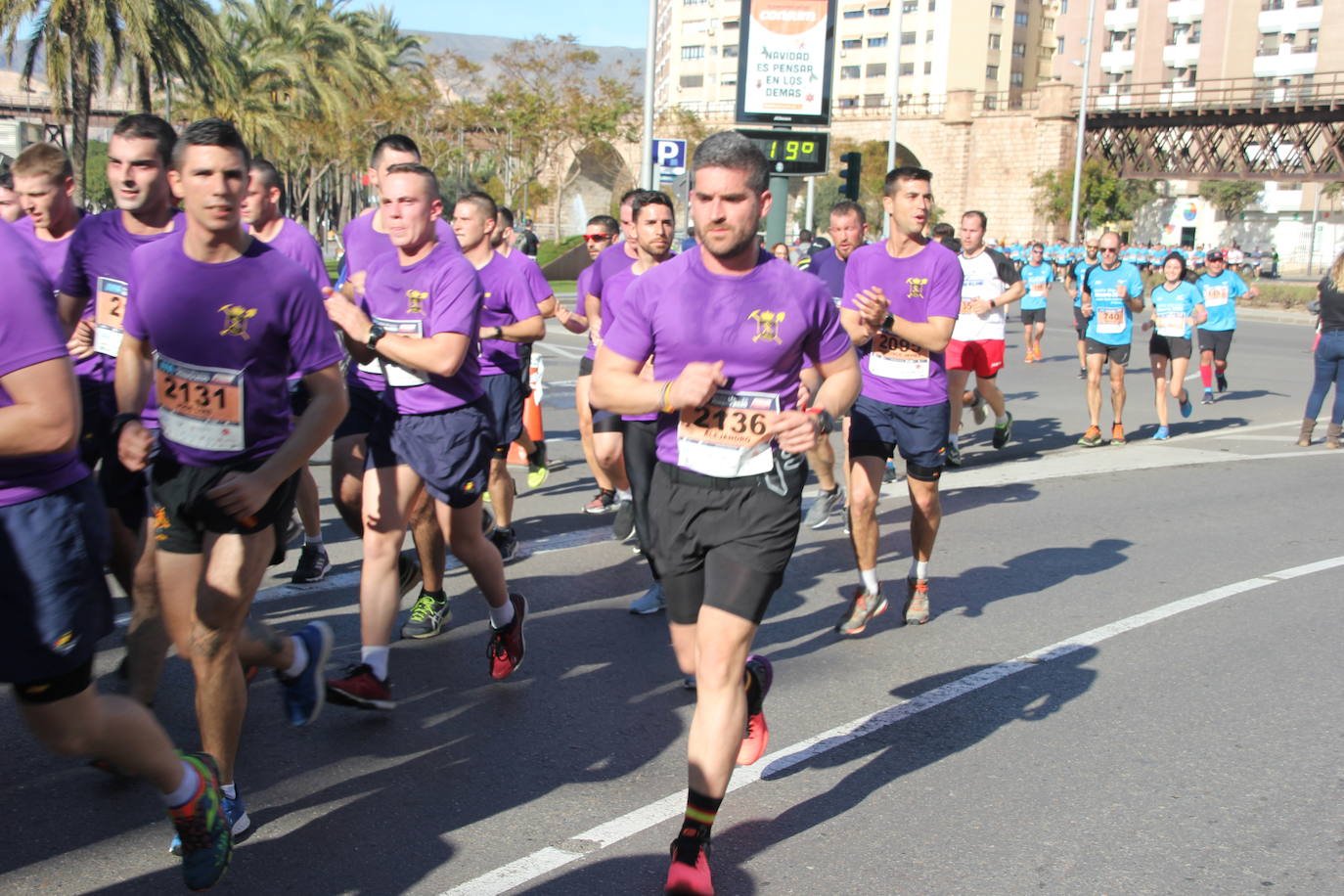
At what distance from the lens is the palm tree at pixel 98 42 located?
2320 centimetres

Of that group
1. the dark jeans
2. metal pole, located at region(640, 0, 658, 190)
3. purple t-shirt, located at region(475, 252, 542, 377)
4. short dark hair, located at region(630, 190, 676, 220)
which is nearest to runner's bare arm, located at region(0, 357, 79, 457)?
short dark hair, located at region(630, 190, 676, 220)

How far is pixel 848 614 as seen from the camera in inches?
246

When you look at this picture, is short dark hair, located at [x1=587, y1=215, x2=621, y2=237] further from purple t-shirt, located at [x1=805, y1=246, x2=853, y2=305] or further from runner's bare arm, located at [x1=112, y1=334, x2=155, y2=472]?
runner's bare arm, located at [x1=112, y1=334, x2=155, y2=472]

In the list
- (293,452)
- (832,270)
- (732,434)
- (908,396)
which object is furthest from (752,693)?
(832,270)

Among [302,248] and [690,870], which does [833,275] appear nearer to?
[302,248]

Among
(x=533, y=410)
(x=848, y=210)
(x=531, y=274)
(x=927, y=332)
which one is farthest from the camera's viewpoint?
(x=533, y=410)

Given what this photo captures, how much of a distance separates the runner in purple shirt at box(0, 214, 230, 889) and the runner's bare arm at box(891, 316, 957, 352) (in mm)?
3758

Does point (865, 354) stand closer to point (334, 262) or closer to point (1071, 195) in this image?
point (334, 262)

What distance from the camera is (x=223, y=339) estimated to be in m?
3.77

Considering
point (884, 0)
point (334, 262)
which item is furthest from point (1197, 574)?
point (884, 0)

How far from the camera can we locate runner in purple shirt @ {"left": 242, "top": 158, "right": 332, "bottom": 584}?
240 inches

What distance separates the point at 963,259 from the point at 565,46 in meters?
42.8

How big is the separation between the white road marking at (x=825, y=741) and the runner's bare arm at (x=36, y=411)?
1.58 meters

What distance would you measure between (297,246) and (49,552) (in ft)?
11.2
